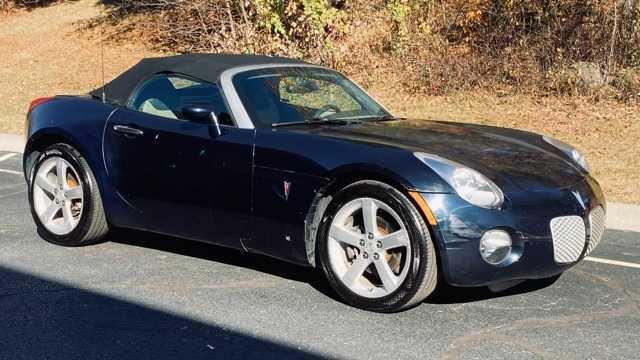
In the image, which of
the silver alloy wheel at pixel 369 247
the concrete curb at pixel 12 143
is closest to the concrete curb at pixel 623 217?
the silver alloy wheel at pixel 369 247

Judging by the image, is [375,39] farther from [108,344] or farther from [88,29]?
[108,344]

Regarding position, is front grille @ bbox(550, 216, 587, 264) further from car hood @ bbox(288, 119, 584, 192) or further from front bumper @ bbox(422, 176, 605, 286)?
car hood @ bbox(288, 119, 584, 192)

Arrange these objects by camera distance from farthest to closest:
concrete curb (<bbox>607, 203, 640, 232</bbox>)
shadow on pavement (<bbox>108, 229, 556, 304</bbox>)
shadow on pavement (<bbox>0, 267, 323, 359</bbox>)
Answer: concrete curb (<bbox>607, 203, 640, 232</bbox>), shadow on pavement (<bbox>108, 229, 556, 304</bbox>), shadow on pavement (<bbox>0, 267, 323, 359</bbox>)

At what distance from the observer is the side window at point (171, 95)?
21.0 feet

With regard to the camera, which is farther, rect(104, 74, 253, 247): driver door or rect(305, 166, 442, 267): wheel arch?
rect(104, 74, 253, 247): driver door

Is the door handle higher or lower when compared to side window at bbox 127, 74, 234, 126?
lower

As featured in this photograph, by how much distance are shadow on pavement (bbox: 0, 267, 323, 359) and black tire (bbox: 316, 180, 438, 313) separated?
2.49 ft

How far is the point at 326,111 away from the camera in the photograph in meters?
6.39

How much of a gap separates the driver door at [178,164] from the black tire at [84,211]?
0.23m

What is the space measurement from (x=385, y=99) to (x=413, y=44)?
75.9 inches

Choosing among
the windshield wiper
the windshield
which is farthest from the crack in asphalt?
the windshield

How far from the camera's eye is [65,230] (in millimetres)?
6988

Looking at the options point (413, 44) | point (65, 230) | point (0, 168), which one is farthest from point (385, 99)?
point (65, 230)

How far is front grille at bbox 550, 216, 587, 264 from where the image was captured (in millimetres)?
5324
